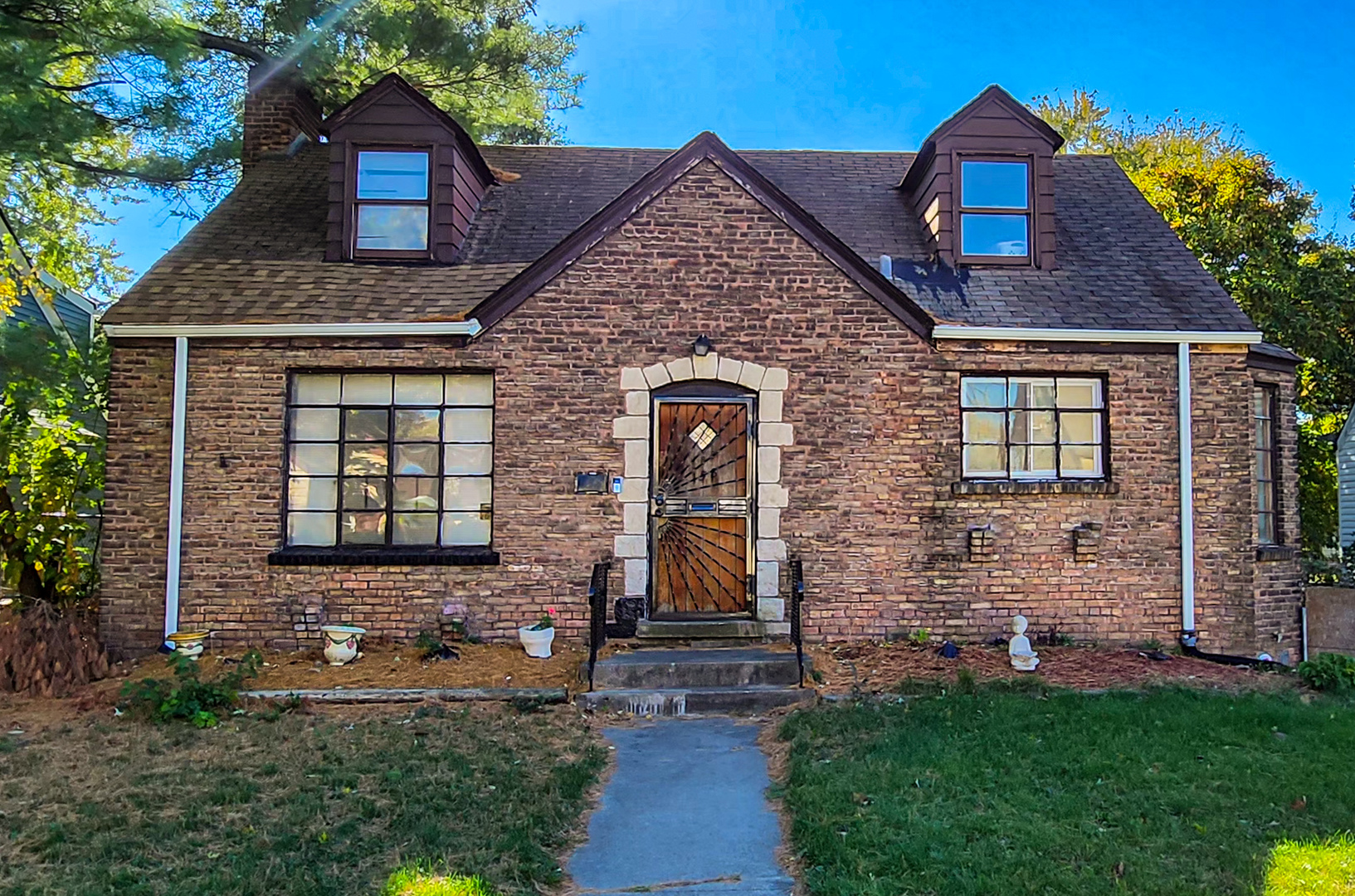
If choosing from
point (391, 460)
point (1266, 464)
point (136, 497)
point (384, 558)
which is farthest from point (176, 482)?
point (1266, 464)

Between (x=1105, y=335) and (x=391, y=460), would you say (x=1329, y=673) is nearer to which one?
(x=1105, y=335)

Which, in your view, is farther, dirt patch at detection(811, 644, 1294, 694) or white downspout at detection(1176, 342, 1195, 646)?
white downspout at detection(1176, 342, 1195, 646)

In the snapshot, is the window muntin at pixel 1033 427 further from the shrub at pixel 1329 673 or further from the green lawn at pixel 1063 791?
the green lawn at pixel 1063 791

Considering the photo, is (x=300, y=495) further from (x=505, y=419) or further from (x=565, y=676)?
(x=565, y=676)

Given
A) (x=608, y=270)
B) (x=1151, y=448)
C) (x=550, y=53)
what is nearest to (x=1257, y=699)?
(x=1151, y=448)

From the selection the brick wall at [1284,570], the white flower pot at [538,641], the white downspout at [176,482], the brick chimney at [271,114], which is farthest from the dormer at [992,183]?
the brick chimney at [271,114]

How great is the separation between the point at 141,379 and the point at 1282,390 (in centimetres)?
1283

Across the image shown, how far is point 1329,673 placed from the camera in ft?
26.2

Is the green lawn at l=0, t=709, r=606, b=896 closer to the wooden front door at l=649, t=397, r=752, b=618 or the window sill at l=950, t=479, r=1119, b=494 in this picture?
the wooden front door at l=649, t=397, r=752, b=618

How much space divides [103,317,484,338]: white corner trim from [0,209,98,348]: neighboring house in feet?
2.94

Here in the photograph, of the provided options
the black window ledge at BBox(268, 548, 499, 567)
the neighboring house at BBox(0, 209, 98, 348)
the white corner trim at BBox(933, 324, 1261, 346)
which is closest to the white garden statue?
the white corner trim at BBox(933, 324, 1261, 346)

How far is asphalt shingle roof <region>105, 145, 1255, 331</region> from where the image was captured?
948cm

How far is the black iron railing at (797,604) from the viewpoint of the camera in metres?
7.93

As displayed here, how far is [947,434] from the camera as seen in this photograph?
9.41 m
